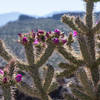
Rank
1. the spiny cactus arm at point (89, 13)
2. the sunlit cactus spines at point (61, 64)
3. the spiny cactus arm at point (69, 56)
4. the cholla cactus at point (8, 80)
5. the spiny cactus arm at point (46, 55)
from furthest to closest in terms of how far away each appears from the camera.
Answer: the spiny cactus arm at point (89, 13) → the spiny cactus arm at point (69, 56) → the spiny cactus arm at point (46, 55) → the sunlit cactus spines at point (61, 64) → the cholla cactus at point (8, 80)

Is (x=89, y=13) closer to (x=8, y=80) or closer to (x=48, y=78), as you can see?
(x=48, y=78)

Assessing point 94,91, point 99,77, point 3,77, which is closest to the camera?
point 3,77

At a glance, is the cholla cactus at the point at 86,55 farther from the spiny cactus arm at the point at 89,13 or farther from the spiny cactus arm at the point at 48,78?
the spiny cactus arm at the point at 48,78

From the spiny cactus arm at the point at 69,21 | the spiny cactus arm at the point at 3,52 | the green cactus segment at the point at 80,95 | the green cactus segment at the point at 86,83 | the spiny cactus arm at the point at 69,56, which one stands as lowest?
the green cactus segment at the point at 80,95

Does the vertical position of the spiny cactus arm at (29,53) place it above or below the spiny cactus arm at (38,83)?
above

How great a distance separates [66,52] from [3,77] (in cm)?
187

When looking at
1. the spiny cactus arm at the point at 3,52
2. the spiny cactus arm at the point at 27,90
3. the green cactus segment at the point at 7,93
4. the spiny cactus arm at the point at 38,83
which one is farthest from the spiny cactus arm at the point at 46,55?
the green cactus segment at the point at 7,93

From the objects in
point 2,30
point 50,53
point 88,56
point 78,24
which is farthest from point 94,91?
point 2,30

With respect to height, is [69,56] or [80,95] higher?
[69,56]

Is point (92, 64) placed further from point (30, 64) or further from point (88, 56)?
point (30, 64)

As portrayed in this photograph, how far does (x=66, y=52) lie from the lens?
5.30m

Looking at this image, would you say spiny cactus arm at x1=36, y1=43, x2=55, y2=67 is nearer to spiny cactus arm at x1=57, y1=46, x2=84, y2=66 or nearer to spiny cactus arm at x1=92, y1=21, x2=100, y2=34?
Result: spiny cactus arm at x1=57, y1=46, x2=84, y2=66

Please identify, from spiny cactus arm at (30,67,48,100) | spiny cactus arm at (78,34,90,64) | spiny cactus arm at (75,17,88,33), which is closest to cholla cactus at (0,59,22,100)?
spiny cactus arm at (30,67,48,100)

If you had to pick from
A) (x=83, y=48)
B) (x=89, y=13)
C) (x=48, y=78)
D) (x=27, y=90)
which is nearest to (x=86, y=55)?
(x=83, y=48)
